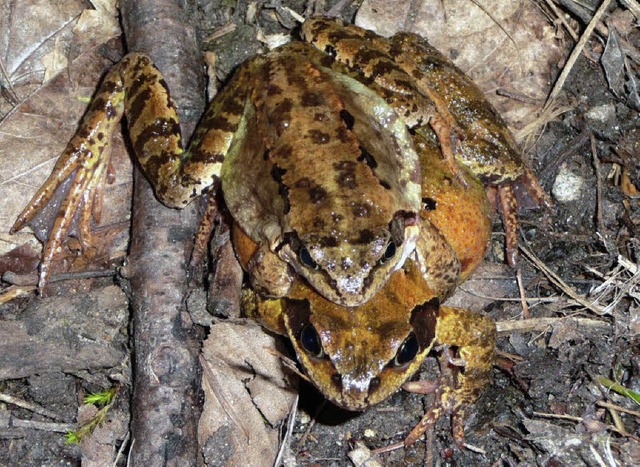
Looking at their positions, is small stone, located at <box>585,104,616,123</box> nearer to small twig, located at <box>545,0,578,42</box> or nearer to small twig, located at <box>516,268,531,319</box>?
small twig, located at <box>545,0,578,42</box>

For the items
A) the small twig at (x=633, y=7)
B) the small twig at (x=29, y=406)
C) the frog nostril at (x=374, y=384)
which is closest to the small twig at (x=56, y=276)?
the small twig at (x=29, y=406)

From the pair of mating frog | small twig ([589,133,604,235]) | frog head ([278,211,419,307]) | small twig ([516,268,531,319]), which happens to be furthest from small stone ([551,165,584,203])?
frog head ([278,211,419,307])

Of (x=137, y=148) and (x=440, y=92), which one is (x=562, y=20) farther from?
(x=137, y=148)

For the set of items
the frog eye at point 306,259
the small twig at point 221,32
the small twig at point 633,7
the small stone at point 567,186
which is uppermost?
the small twig at point 633,7

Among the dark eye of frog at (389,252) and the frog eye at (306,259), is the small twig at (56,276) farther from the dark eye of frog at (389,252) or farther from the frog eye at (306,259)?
the dark eye of frog at (389,252)

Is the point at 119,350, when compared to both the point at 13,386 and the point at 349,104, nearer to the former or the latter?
the point at 13,386

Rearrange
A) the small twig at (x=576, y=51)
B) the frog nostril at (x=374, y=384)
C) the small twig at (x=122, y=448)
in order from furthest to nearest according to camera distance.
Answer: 1. the small twig at (x=576, y=51)
2. the small twig at (x=122, y=448)
3. the frog nostril at (x=374, y=384)
